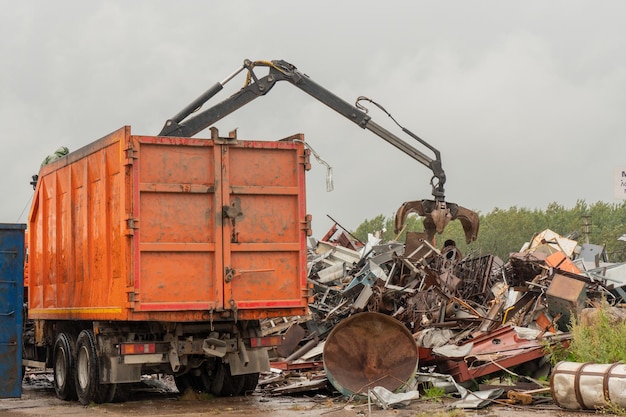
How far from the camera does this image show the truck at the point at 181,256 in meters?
11.8

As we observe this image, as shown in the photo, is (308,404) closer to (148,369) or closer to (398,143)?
(148,369)

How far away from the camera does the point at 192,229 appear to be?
12.1 m

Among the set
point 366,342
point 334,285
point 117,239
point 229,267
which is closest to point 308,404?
point 366,342

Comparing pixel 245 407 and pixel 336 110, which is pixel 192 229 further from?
pixel 336 110

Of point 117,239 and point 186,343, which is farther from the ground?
point 117,239

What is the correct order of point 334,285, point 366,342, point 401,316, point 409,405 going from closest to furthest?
point 409,405
point 366,342
point 401,316
point 334,285

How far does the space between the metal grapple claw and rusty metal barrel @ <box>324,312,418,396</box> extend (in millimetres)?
4017

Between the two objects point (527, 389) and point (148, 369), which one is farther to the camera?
point (148, 369)

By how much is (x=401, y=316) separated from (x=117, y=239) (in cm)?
589

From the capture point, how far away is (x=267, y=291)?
40.6 feet

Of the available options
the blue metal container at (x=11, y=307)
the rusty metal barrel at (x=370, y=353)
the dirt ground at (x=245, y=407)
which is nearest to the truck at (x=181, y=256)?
the dirt ground at (x=245, y=407)

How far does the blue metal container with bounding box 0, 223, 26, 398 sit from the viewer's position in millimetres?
12352

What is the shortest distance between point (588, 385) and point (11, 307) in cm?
732

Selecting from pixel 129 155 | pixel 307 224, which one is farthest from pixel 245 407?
pixel 129 155
